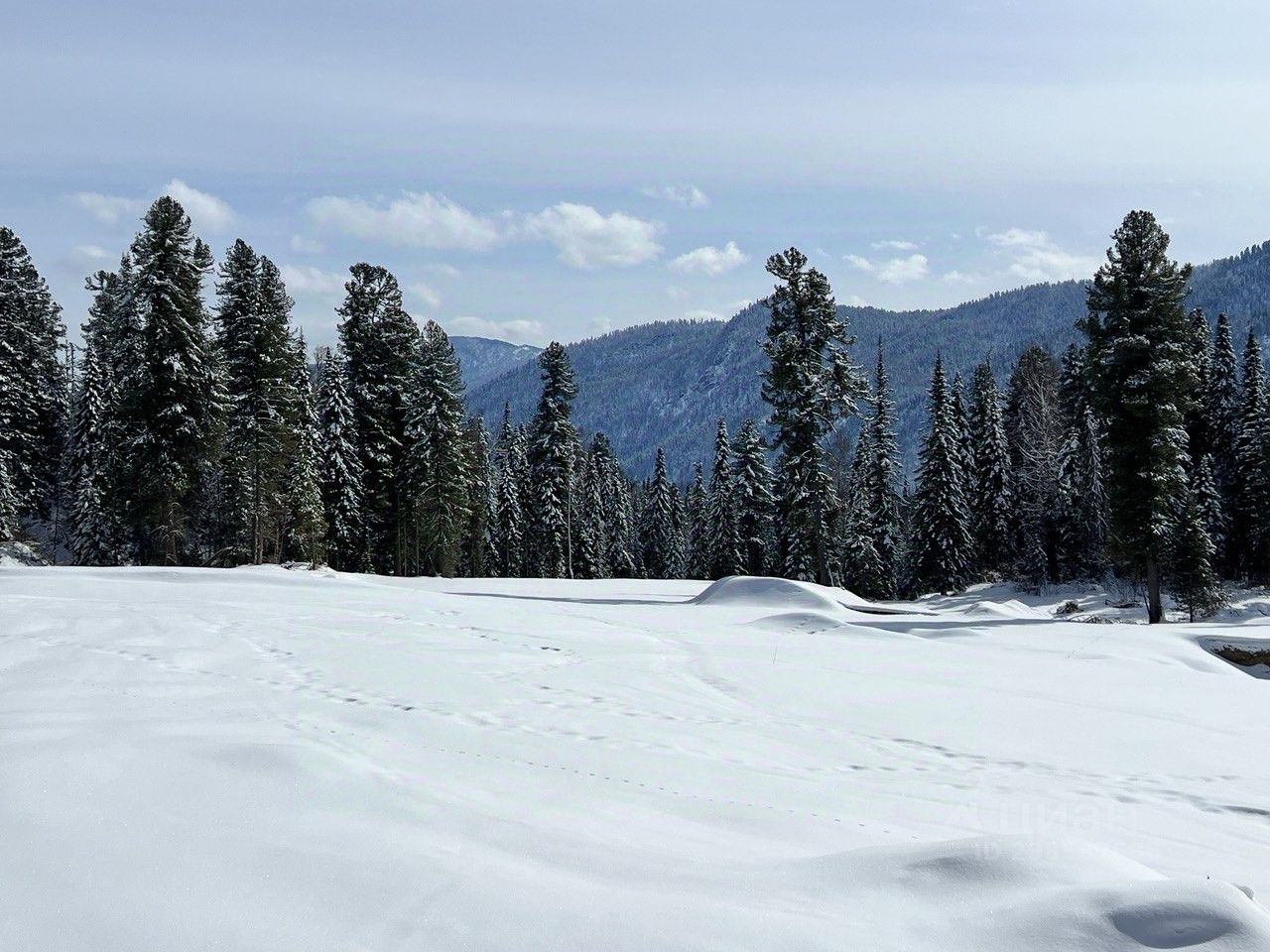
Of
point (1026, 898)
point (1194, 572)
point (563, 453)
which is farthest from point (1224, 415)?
point (1026, 898)

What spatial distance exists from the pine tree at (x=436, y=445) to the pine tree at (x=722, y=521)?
19.3 meters

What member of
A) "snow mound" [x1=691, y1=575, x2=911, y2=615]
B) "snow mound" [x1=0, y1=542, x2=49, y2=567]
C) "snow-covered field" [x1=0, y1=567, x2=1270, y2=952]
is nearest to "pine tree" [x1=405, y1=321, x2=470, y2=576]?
"snow mound" [x1=0, y1=542, x2=49, y2=567]

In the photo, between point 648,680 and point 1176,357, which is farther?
point 1176,357

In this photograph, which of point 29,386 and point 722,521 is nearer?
point 29,386

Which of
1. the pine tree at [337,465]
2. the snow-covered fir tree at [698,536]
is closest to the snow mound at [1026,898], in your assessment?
the pine tree at [337,465]

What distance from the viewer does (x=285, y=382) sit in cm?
3597

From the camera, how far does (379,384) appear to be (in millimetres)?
44594

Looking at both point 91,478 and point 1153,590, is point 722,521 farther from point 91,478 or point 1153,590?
point 91,478

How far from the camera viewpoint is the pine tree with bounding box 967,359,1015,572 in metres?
53.8

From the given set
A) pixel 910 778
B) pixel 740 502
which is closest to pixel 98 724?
pixel 910 778

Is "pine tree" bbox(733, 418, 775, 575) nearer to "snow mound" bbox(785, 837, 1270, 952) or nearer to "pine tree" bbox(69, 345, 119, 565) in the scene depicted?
"pine tree" bbox(69, 345, 119, 565)

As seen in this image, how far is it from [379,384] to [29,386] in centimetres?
1982

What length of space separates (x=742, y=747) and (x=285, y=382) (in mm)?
33007

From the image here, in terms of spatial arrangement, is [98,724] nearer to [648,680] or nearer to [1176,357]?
[648,680]
